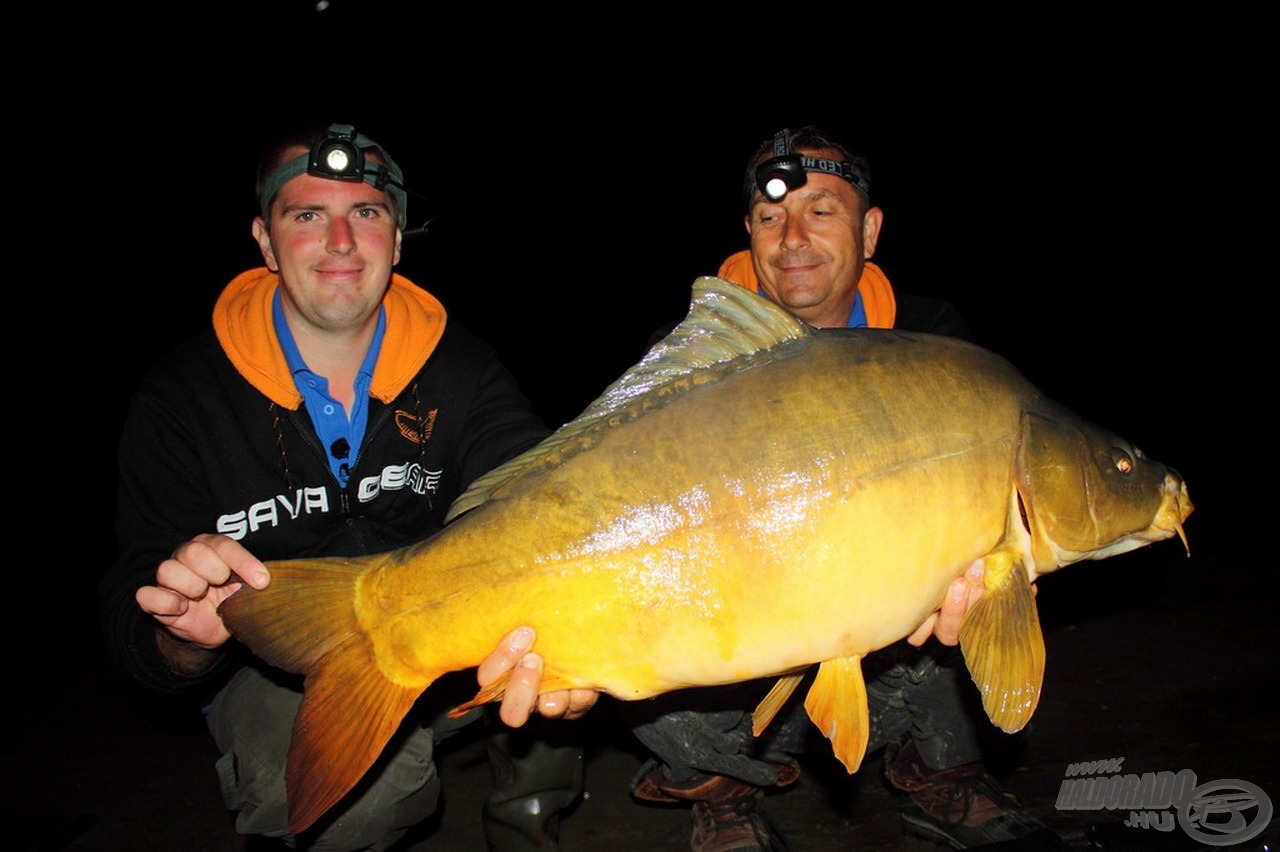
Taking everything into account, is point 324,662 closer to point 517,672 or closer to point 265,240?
point 517,672

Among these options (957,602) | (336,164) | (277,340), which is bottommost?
(957,602)

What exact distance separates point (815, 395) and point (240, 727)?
1.84 metres

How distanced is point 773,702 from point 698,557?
41 cm

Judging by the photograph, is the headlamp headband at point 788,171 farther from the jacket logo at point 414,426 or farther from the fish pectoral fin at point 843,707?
the fish pectoral fin at point 843,707

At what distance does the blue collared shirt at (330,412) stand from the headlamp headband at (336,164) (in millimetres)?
414

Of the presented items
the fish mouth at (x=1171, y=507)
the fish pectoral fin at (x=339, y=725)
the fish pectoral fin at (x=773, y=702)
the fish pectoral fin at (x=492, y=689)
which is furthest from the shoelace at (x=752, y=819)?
the fish mouth at (x=1171, y=507)

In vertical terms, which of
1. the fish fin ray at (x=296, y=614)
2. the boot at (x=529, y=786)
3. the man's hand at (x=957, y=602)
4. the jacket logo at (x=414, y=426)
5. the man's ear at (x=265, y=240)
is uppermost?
the man's ear at (x=265, y=240)

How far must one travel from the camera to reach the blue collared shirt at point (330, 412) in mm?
2379

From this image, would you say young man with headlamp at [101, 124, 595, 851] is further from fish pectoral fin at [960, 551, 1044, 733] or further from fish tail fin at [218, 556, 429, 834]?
fish pectoral fin at [960, 551, 1044, 733]

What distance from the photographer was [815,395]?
1596 mm

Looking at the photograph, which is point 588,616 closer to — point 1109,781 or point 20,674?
point 1109,781

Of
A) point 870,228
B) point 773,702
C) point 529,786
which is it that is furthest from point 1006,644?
point 870,228

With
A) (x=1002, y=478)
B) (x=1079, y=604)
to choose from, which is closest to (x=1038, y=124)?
(x=1079, y=604)

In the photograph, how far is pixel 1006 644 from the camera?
65.9 inches
